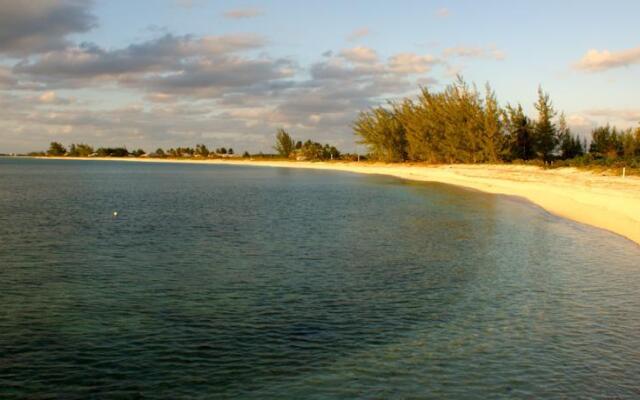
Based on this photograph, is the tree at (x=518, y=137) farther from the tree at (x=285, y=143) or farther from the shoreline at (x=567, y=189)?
the tree at (x=285, y=143)

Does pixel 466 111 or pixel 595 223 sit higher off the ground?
pixel 466 111

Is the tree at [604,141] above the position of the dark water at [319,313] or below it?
above

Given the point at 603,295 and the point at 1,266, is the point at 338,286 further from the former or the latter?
the point at 1,266

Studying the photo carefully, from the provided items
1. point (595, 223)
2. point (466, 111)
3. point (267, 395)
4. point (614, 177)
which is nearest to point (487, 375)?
point (267, 395)

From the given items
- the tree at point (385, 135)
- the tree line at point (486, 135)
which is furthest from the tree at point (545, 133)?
the tree at point (385, 135)

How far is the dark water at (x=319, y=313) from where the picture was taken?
9.95 meters

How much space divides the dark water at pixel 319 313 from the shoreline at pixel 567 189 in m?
3.86

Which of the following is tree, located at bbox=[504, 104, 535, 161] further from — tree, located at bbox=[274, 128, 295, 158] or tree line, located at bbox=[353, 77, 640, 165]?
tree, located at bbox=[274, 128, 295, 158]

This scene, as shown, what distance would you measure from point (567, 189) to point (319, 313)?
38243 millimetres

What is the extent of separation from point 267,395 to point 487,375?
4044mm

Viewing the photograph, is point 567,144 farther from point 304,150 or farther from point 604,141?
point 304,150

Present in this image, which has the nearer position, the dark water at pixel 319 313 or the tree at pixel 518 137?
the dark water at pixel 319 313

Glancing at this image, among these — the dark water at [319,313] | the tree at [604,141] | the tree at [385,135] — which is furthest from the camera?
the tree at [385,135]

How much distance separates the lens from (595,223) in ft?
98.7
